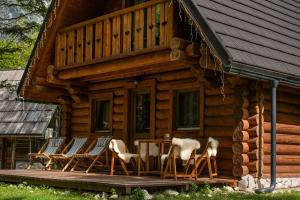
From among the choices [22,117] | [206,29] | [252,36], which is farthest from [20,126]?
[206,29]

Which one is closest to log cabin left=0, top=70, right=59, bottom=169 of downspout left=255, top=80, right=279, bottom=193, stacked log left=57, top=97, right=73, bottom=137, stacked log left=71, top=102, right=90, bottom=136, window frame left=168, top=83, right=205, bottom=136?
stacked log left=57, top=97, right=73, bottom=137

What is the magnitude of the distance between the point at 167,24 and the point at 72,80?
4.53 m

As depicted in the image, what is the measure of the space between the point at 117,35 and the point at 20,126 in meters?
12.2

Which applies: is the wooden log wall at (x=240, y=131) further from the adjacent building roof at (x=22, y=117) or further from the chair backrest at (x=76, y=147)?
the adjacent building roof at (x=22, y=117)

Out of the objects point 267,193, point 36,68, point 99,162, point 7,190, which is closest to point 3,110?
point 36,68

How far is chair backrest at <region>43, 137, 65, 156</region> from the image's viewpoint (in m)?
13.1

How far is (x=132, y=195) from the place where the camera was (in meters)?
7.79

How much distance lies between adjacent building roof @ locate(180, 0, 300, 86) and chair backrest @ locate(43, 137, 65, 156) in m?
5.66

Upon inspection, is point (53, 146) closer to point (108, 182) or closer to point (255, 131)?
point (108, 182)

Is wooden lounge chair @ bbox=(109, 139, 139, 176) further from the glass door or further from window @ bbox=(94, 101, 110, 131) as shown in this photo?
window @ bbox=(94, 101, 110, 131)

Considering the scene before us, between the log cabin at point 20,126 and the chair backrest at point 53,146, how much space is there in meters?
7.84

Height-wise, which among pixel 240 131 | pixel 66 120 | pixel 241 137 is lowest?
pixel 241 137

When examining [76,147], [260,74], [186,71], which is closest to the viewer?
[260,74]

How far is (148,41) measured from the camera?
1027 cm
